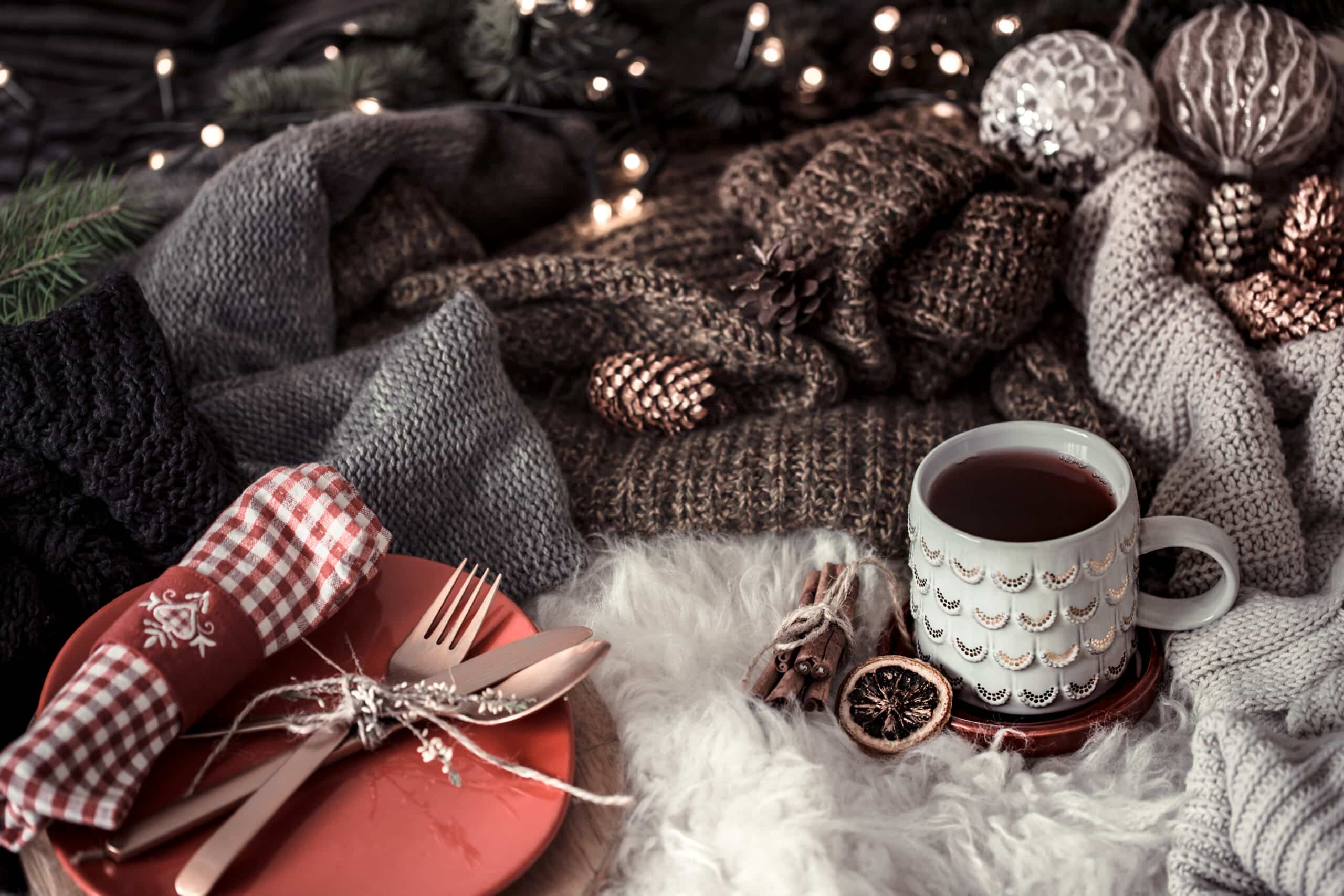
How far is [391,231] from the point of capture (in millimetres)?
886

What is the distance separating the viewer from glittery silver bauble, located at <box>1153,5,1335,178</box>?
31.6 inches

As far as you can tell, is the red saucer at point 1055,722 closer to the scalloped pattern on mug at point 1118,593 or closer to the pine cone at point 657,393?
the scalloped pattern on mug at point 1118,593

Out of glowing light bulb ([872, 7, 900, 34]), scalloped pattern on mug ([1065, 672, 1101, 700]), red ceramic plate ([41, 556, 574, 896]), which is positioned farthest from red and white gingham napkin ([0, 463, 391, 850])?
glowing light bulb ([872, 7, 900, 34])

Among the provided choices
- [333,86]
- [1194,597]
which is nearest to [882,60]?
[333,86]

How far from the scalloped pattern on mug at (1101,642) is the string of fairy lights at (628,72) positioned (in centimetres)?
55

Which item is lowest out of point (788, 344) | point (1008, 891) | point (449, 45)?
point (1008, 891)

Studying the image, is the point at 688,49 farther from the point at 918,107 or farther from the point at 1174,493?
the point at 1174,493

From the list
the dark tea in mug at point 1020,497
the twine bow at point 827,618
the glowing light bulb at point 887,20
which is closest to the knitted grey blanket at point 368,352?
the twine bow at point 827,618

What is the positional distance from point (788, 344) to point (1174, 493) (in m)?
0.27

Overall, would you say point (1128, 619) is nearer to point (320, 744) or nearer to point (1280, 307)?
→ point (1280, 307)

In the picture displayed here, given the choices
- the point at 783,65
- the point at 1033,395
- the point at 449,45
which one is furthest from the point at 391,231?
the point at 1033,395

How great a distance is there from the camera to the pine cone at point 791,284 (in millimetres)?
758

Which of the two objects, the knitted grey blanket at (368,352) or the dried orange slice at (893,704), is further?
the knitted grey blanket at (368,352)

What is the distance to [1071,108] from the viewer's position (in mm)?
799
